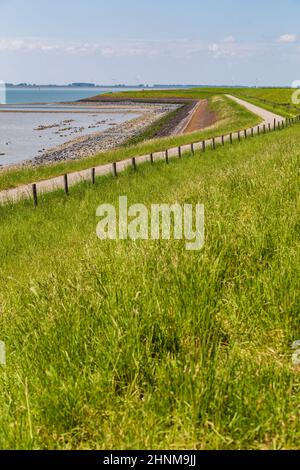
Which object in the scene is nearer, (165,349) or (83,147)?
(165,349)

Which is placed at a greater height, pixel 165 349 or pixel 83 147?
pixel 83 147

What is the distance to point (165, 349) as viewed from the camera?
3.59 meters

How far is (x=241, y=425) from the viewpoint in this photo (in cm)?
274

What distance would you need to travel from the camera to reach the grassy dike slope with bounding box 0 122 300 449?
2.78 meters

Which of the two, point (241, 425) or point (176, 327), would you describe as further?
point (176, 327)

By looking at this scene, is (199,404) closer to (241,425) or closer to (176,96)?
(241,425)

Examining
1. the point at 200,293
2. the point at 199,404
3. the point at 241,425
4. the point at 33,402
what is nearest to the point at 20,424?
the point at 33,402

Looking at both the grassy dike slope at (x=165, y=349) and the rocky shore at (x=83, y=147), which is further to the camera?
the rocky shore at (x=83, y=147)

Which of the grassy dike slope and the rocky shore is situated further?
the rocky shore

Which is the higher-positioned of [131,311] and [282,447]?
[131,311]

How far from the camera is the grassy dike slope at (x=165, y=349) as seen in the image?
2.78 metres

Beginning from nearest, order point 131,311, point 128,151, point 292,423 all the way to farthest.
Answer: point 292,423 → point 131,311 → point 128,151
